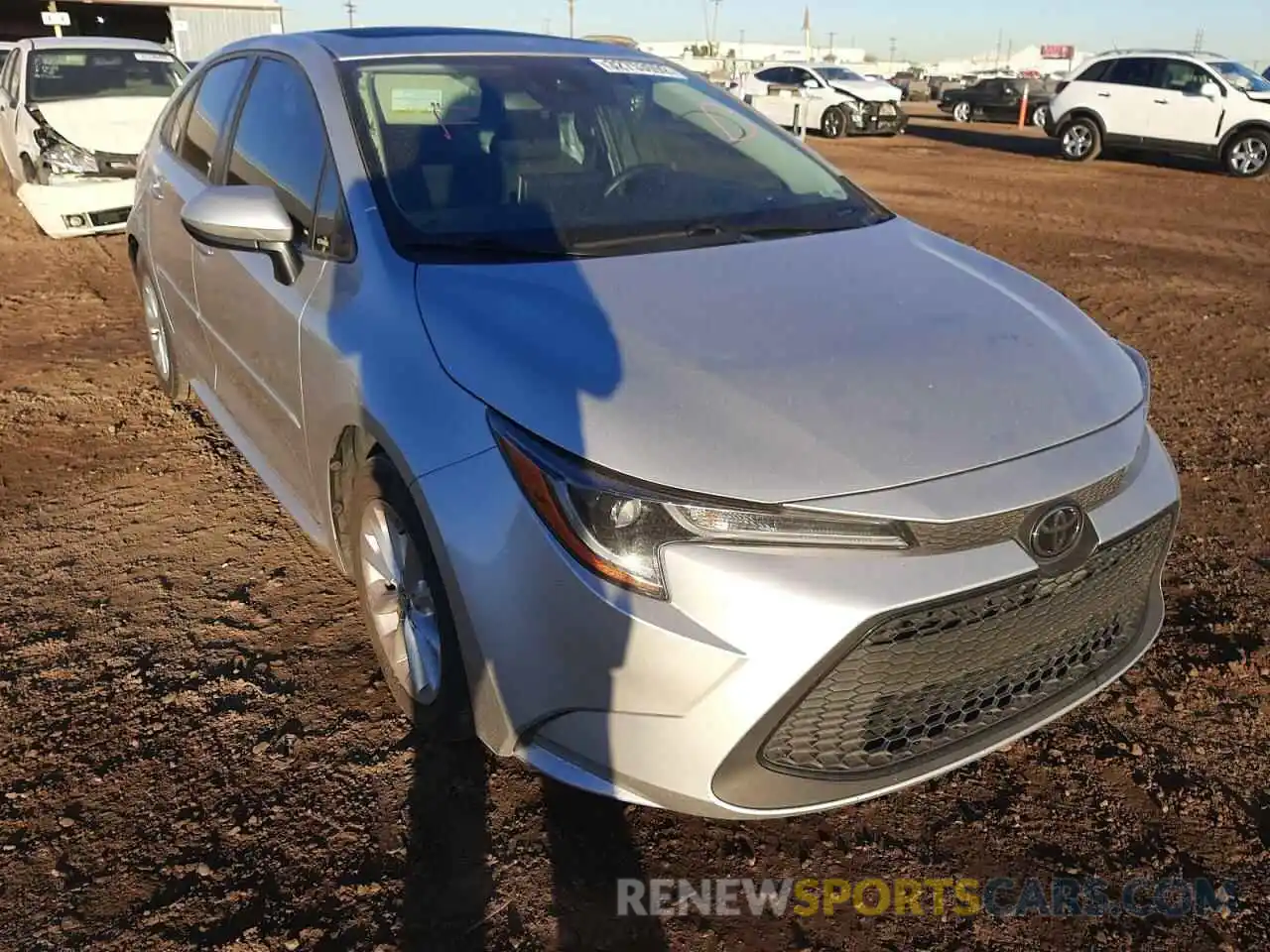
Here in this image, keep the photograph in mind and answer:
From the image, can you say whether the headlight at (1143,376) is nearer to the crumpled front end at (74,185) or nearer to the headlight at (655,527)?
the headlight at (655,527)

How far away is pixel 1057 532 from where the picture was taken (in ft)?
6.48

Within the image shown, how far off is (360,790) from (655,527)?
1.15 meters

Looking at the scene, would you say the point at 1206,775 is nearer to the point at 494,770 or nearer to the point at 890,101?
the point at 494,770

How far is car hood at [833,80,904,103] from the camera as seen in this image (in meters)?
22.2

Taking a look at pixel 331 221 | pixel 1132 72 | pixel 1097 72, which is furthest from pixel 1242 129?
pixel 331 221

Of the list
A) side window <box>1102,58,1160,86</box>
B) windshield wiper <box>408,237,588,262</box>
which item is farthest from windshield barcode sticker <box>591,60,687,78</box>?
side window <box>1102,58,1160,86</box>

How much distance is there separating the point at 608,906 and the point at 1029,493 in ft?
4.08

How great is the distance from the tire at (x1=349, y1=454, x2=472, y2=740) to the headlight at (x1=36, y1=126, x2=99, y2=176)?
767 centimetres

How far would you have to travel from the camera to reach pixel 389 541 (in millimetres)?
2463

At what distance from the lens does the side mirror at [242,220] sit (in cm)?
261

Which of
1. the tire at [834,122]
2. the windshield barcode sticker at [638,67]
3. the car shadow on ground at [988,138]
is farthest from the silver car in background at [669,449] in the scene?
the tire at [834,122]

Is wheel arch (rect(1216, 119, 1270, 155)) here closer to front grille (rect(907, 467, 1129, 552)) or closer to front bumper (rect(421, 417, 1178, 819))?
front bumper (rect(421, 417, 1178, 819))

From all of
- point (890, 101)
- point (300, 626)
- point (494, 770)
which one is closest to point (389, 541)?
point (494, 770)

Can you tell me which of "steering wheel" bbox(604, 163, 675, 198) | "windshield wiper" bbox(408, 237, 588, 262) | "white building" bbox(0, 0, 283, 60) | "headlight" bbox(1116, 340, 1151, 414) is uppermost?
"white building" bbox(0, 0, 283, 60)
